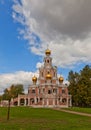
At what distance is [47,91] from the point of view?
86.6 m

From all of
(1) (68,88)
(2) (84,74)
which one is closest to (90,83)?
(2) (84,74)

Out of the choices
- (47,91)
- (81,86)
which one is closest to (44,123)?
(81,86)

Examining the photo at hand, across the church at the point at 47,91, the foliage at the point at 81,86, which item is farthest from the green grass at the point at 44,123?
the church at the point at 47,91

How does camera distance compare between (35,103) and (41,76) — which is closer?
(35,103)

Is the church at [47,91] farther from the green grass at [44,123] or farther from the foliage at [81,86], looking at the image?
the green grass at [44,123]

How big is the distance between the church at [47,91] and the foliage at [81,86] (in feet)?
10.6

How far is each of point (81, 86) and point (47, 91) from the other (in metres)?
11.6

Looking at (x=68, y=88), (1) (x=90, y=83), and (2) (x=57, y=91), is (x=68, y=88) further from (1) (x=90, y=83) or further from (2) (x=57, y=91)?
(1) (x=90, y=83)

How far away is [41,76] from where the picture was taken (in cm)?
9112

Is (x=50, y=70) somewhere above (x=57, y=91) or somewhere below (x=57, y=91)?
above

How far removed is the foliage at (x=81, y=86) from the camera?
80.4 meters

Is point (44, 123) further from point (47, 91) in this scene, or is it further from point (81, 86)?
point (47, 91)

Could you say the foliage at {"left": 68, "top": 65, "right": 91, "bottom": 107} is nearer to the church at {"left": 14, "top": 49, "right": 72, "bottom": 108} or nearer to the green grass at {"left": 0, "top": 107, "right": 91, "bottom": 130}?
the church at {"left": 14, "top": 49, "right": 72, "bottom": 108}

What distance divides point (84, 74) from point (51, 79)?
39.1ft
